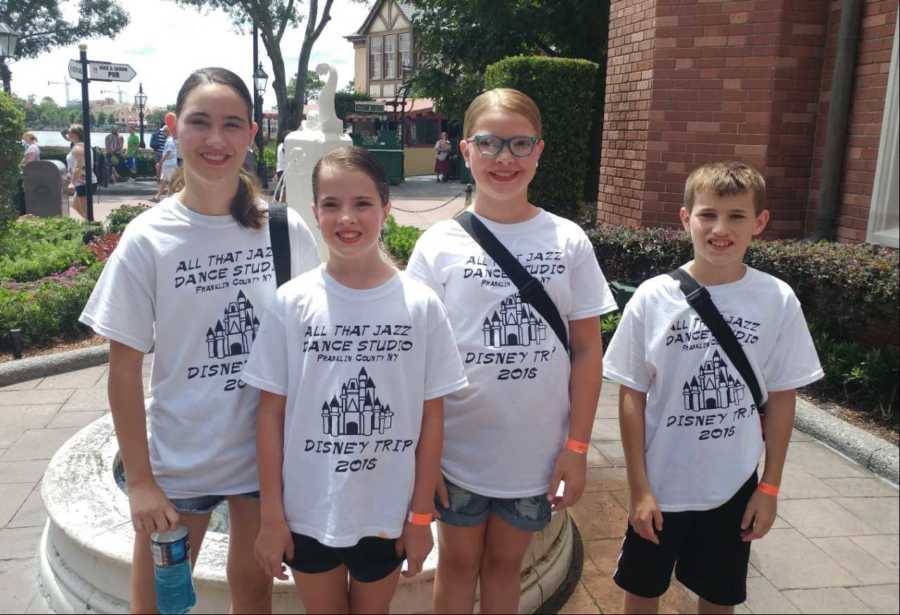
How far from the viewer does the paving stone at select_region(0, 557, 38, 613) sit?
2.83 metres

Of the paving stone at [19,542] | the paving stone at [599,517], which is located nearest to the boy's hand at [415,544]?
the paving stone at [599,517]

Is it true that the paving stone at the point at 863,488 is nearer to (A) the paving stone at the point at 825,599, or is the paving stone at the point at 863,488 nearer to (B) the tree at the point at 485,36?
(A) the paving stone at the point at 825,599

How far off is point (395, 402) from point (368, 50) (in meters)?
53.9

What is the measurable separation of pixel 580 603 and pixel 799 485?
44.1 inches

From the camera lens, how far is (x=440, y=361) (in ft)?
5.97

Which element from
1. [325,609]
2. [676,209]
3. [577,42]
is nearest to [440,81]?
[577,42]

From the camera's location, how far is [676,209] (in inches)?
251

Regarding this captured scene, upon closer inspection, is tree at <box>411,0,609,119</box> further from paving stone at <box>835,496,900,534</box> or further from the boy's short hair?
paving stone at <box>835,496,900,534</box>

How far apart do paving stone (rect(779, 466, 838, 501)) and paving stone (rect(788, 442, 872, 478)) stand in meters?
0.02

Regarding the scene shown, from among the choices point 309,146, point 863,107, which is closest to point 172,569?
point 309,146

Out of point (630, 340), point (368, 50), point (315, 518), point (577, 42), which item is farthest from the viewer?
point (368, 50)

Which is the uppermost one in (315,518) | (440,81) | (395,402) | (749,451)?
(440,81)

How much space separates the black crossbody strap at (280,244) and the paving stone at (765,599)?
4.33ft

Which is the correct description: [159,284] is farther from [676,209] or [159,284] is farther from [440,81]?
[440,81]
